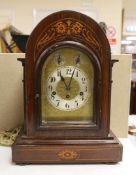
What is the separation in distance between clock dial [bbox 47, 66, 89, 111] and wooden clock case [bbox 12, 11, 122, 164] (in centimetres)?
3

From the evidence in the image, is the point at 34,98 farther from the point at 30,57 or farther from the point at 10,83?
the point at 10,83

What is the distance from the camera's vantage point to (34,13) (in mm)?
3121

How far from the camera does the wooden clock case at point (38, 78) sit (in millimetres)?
600

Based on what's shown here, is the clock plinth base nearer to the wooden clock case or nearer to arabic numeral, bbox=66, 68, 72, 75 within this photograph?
the wooden clock case

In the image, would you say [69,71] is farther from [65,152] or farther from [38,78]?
[65,152]

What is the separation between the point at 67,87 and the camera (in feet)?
2.08

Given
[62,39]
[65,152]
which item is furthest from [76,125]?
[62,39]

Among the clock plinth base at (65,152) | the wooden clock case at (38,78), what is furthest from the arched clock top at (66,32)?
the clock plinth base at (65,152)

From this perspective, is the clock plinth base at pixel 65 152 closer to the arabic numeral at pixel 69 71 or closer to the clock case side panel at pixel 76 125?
the clock case side panel at pixel 76 125

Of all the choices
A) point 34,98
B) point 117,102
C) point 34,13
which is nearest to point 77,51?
point 34,98

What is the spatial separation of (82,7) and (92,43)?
2.68 m

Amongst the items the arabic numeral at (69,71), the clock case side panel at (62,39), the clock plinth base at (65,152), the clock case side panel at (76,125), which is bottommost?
the clock plinth base at (65,152)

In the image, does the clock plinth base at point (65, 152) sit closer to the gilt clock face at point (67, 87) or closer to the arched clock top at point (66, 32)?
the gilt clock face at point (67, 87)

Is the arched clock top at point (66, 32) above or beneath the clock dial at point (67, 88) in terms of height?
above
